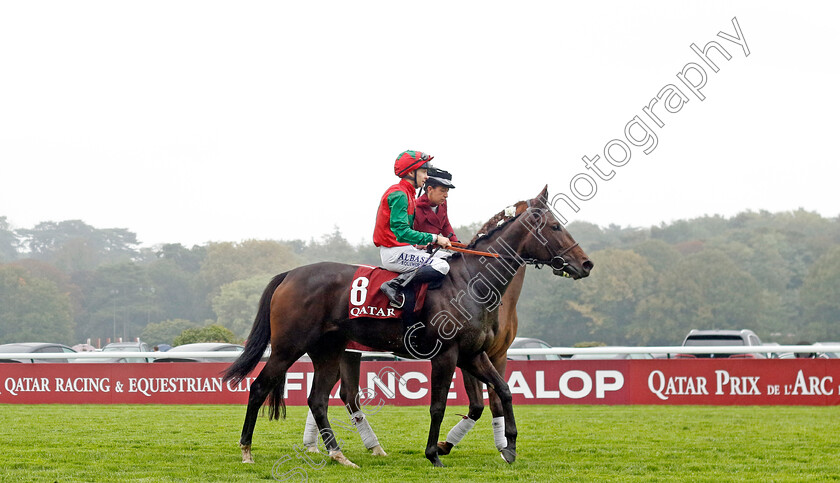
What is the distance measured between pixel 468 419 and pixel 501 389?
19.9 inches

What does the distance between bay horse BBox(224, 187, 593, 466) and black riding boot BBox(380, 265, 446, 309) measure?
0.13 metres

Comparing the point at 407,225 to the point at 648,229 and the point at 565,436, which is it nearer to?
the point at 565,436

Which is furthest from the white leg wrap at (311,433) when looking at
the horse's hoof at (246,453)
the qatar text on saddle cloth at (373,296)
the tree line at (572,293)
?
the tree line at (572,293)

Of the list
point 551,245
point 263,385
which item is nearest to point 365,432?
point 263,385

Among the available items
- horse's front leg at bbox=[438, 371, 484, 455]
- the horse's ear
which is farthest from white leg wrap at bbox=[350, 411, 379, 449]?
the horse's ear

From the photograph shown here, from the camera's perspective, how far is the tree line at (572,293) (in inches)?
2272

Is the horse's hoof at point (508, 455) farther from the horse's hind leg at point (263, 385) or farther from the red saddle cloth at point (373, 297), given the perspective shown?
the horse's hind leg at point (263, 385)

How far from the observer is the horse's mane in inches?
280

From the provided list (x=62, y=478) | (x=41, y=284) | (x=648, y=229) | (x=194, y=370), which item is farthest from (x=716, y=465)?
(x=648, y=229)

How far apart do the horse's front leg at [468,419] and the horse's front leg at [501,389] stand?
27cm

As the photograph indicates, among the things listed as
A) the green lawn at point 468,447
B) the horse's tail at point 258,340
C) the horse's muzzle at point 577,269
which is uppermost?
the horse's muzzle at point 577,269

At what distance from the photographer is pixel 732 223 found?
8806 cm

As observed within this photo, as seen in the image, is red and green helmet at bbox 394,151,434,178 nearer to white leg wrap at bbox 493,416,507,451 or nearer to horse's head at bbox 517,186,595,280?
horse's head at bbox 517,186,595,280

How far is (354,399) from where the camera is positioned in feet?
24.9
